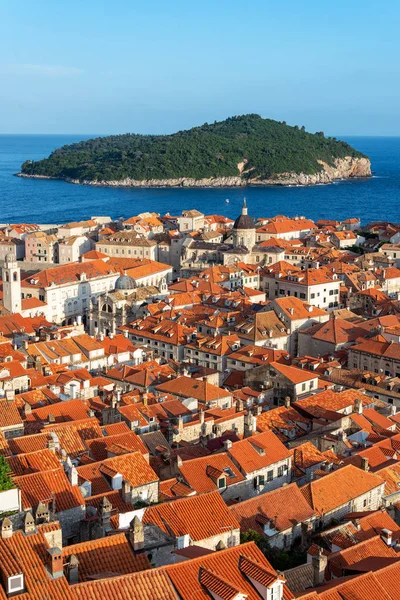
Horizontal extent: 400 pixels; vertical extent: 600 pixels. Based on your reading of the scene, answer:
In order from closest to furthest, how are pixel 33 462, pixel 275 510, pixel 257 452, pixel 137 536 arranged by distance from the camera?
pixel 137 536
pixel 33 462
pixel 275 510
pixel 257 452

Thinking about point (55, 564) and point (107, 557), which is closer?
point (55, 564)

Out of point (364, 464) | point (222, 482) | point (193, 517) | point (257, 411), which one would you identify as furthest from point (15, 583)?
point (257, 411)

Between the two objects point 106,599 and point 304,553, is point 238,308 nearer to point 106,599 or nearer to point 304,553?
Answer: point 304,553

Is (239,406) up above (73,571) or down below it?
below

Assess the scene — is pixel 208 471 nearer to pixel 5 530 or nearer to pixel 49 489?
pixel 49 489

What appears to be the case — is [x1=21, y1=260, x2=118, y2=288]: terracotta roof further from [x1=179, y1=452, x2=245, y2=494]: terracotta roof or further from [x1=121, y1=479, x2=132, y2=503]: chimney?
[x1=121, y1=479, x2=132, y2=503]: chimney

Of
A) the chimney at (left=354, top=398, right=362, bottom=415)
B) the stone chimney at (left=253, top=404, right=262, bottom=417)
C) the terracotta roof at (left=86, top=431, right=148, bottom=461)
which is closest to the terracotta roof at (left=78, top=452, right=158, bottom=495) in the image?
the terracotta roof at (left=86, top=431, right=148, bottom=461)

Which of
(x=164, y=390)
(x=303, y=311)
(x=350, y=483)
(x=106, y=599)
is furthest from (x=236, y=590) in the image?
(x=303, y=311)
